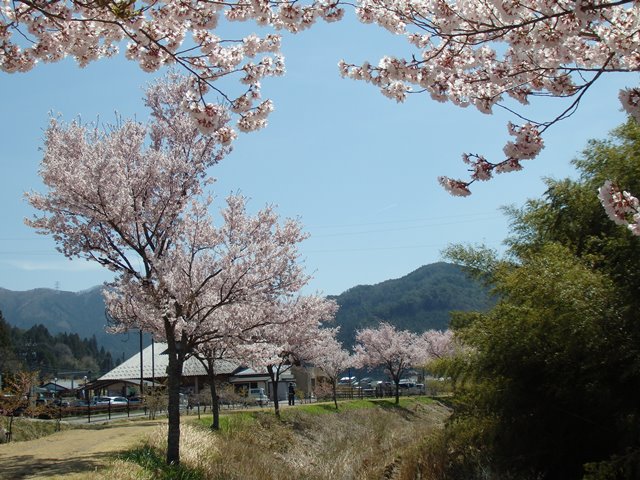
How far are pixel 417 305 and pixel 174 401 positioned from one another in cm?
16235

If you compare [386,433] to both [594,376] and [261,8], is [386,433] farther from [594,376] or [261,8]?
[261,8]

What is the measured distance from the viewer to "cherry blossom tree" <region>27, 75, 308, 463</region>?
1223 cm

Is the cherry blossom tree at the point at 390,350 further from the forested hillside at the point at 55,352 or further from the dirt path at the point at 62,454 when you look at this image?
the forested hillside at the point at 55,352

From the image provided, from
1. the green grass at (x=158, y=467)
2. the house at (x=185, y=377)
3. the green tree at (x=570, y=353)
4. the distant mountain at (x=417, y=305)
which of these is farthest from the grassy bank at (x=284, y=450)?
the distant mountain at (x=417, y=305)

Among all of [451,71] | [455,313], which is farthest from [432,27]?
Result: [455,313]

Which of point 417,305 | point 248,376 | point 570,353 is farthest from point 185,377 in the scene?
point 417,305

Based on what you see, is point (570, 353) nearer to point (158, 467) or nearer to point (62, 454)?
point (158, 467)

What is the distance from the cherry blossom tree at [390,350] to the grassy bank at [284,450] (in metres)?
17.3

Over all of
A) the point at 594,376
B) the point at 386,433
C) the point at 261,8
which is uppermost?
the point at 261,8

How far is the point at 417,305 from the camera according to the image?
563ft

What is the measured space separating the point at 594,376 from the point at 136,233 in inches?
372

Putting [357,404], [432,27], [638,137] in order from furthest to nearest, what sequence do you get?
[357,404]
[638,137]
[432,27]

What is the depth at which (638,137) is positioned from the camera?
9.15 m

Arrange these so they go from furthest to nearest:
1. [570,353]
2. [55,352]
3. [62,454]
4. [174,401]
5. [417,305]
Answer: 1. [417,305]
2. [55,352]
3. [62,454]
4. [174,401]
5. [570,353]
